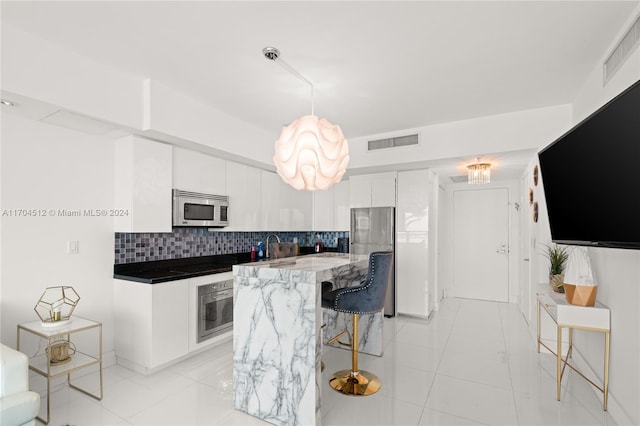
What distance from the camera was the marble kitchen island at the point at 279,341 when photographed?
6.78ft

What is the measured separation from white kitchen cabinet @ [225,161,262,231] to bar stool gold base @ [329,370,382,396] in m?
2.16

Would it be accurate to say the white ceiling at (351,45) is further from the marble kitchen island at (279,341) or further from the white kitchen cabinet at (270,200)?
the marble kitchen island at (279,341)

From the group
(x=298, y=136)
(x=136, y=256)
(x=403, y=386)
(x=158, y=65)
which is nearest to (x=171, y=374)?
(x=136, y=256)

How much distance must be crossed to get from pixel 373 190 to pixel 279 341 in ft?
10.7

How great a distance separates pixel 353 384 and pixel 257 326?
39.4 inches

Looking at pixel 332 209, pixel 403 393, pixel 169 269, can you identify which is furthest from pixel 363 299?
pixel 332 209

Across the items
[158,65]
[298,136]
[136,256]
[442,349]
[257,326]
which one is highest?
[158,65]

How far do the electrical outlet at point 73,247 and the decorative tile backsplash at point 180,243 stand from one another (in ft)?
1.09

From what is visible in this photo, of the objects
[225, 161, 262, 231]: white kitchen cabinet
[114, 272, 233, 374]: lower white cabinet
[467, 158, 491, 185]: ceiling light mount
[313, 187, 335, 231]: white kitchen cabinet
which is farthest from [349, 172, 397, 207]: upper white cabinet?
[114, 272, 233, 374]: lower white cabinet

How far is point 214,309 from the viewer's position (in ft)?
11.4

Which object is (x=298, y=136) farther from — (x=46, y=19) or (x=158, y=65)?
(x=46, y=19)

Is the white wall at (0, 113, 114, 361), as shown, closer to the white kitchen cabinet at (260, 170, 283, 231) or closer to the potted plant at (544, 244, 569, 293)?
Result: the white kitchen cabinet at (260, 170, 283, 231)

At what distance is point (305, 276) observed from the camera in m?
2.09

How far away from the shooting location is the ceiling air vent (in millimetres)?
4121
